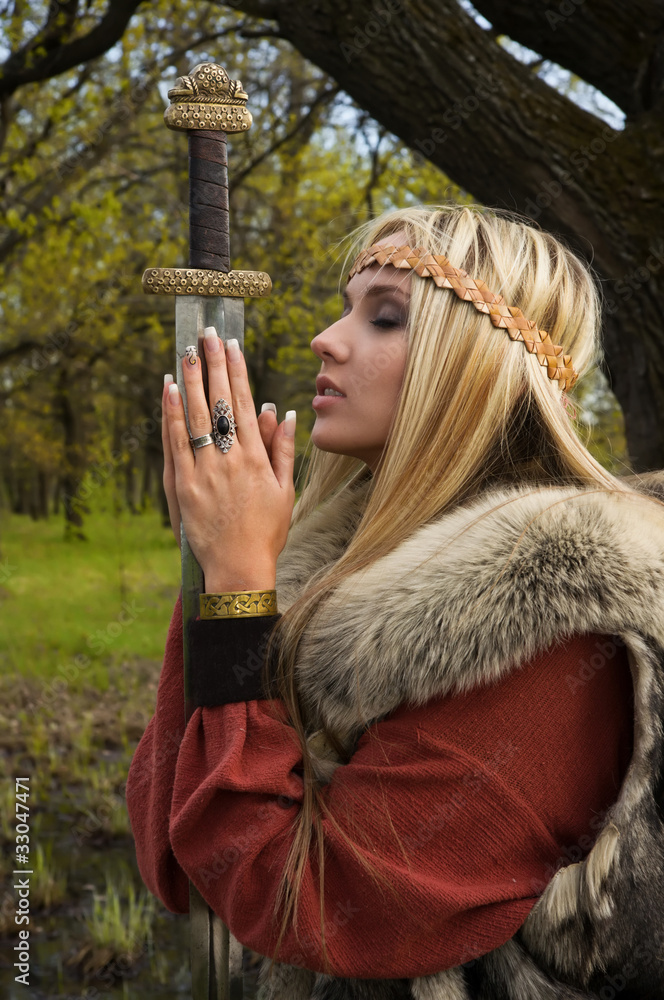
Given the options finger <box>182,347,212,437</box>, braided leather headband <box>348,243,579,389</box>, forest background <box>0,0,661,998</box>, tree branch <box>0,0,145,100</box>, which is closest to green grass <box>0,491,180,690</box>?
forest background <box>0,0,661,998</box>

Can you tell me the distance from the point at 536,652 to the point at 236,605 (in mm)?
531

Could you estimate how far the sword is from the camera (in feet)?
5.41

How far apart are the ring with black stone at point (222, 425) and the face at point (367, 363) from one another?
0.86 feet

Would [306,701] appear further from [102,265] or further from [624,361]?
[102,265]

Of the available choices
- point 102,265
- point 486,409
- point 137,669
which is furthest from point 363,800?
point 102,265

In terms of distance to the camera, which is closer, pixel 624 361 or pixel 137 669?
pixel 624 361

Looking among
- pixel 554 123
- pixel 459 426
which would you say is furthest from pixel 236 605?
pixel 554 123

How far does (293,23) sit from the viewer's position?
118 inches

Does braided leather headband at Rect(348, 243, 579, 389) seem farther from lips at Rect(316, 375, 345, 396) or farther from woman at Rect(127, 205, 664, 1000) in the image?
lips at Rect(316, 375, 345, 396)

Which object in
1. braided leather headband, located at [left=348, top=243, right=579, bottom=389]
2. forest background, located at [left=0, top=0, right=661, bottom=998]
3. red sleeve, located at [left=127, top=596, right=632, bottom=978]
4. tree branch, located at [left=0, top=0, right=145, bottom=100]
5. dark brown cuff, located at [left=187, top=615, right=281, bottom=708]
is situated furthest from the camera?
tree branch, located at [left=0, top=0, right=145, bottom=100]

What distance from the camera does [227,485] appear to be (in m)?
1.59

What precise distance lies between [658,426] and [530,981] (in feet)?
6.59

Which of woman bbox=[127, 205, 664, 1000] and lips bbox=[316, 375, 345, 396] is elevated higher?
lips bbox=[316, 375, 345, 396]

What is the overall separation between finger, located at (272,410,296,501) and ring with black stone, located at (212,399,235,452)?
10cm
